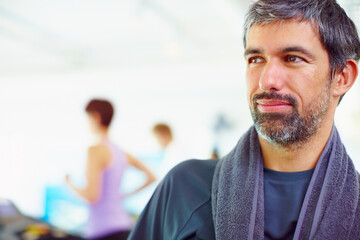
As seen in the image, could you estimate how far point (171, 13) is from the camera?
4648mm

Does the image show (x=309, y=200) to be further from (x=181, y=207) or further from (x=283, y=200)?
(x=181, y=207)

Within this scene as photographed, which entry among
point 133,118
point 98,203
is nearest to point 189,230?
point 98,203

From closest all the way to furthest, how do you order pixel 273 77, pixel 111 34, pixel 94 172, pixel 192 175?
pixel 273 77 → pixel 192 175 → pixel 94 172 → pixel 111 34

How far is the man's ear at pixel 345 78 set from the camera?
1.00 m

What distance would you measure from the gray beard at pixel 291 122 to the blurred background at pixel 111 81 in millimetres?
3336

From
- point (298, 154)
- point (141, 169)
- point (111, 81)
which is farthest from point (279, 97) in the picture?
point (111, 81)

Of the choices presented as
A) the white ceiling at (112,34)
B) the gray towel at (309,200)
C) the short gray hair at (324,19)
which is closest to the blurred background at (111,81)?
the white ceiling at (112,34)

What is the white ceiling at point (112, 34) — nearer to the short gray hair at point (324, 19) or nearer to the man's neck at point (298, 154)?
the short gray hair at point (324, 19)

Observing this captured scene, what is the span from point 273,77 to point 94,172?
147 centimetres

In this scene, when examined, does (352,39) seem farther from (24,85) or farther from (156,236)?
(24,85)

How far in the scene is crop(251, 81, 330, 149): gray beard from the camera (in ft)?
3.01

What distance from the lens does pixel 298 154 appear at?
0.96 metres

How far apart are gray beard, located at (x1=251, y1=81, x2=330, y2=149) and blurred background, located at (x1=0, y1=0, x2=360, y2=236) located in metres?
3.34

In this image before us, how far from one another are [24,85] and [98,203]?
5.54m
